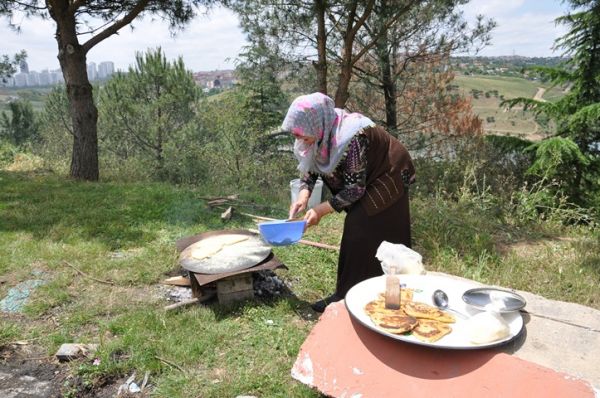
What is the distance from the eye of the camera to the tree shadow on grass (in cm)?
444

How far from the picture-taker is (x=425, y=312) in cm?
168

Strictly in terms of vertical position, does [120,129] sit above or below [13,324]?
above

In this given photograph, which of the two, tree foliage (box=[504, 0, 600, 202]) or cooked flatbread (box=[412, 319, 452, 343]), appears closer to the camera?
cooked flatbread (box=[412, 319, 452, 343])

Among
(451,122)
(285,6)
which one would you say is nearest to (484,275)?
(285,6)

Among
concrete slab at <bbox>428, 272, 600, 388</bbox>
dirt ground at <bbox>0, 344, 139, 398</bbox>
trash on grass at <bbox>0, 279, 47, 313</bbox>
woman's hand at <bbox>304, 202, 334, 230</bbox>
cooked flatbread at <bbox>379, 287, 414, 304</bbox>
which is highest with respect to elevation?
woman's hand at <bbox>304, 202, 334, 230</bbox>

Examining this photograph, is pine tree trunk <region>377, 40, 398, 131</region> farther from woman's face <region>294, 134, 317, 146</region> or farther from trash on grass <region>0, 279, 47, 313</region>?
trash on grass <region>0, 279, 47, 313</region>

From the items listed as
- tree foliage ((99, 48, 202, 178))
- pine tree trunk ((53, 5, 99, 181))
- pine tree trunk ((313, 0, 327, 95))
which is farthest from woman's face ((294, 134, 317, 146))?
tree foliage ((99, 48, 202, 178))

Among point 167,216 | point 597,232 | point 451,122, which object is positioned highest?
point 451,122

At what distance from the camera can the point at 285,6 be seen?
6.69m

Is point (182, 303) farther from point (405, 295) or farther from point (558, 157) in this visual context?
point (558, 157)

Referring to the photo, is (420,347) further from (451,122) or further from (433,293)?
(451,122)

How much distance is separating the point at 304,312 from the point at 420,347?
58.0 inches

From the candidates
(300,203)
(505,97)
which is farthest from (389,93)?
(300,203)

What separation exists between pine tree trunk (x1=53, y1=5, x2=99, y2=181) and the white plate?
6496mm
